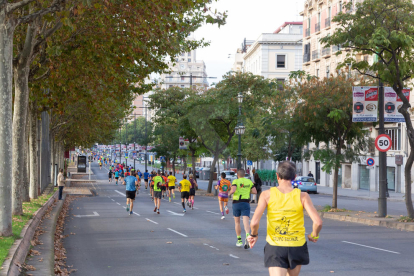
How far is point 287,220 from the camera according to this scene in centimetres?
605

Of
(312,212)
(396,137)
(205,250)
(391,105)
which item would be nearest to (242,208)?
(205,250)

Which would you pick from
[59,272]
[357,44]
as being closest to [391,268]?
[59,272]

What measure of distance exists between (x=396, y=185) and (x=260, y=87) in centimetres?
1411

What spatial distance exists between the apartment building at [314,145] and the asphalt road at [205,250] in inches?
1111

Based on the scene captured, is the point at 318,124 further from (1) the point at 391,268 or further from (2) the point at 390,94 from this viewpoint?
(1) the point at 391,268

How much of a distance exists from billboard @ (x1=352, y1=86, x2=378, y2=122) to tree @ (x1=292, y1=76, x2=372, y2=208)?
1.80m

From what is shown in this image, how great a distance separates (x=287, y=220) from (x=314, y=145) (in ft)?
179

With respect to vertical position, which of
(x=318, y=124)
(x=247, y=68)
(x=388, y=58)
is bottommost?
(x=318, y=124)

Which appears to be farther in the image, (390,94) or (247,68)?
(247,68)

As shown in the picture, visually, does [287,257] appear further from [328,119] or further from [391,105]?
[328,119]

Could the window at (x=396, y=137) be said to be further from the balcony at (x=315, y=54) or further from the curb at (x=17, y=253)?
the curb at (x=17, y=253)

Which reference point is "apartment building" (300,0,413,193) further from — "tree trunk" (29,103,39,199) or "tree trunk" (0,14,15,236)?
"tree trunk" (0,14,15,236)

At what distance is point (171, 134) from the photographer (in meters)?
59.2

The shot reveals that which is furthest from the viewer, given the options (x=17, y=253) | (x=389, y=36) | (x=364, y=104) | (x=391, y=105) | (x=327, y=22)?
(x=327, y=22)
